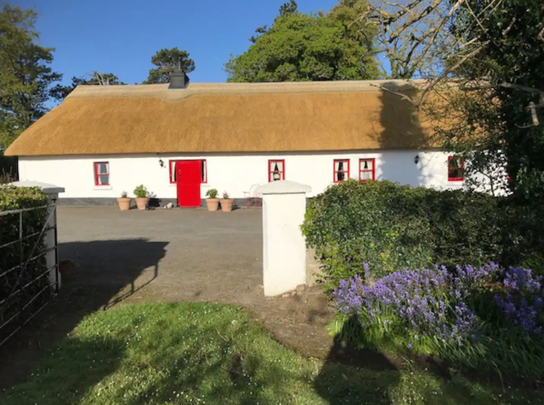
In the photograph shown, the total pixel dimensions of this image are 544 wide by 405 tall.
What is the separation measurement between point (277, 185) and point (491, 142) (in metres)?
3.13

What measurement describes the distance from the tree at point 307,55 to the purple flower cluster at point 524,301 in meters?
26.7

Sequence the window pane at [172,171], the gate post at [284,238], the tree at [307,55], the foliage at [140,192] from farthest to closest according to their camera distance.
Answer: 1. the tree at [307,55]
2. the window pane at [172,171]
3. the foliage at [140,192]
4. the gate post at [284,238]

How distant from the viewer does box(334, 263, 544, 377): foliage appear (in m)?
3.32

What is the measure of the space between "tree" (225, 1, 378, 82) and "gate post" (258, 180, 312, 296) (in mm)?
25411

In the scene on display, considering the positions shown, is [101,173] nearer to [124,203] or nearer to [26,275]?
[124,203]

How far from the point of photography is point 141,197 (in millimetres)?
18344

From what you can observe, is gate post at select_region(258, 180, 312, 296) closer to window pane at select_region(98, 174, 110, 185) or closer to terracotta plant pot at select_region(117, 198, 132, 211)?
terracotta plant pot at select_region(117, 198, 132, 211)

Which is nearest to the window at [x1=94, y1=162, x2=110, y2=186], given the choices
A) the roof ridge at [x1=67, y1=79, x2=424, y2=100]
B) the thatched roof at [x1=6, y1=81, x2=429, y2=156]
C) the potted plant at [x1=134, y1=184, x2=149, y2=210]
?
the thatched roof at [x1=6, y1=81, x2=429, y2=156]

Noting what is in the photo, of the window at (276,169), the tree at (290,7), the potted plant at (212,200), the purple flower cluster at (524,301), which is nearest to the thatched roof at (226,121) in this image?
the window at (276,169)

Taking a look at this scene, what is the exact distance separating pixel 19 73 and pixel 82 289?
37178 millimetres

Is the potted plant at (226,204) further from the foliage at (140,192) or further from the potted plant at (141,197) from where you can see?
the foliage at (140,192)

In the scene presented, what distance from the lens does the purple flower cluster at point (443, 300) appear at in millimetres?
3475

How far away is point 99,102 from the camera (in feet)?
72.6

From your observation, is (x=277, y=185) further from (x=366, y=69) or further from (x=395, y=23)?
(x=366, y=69)
